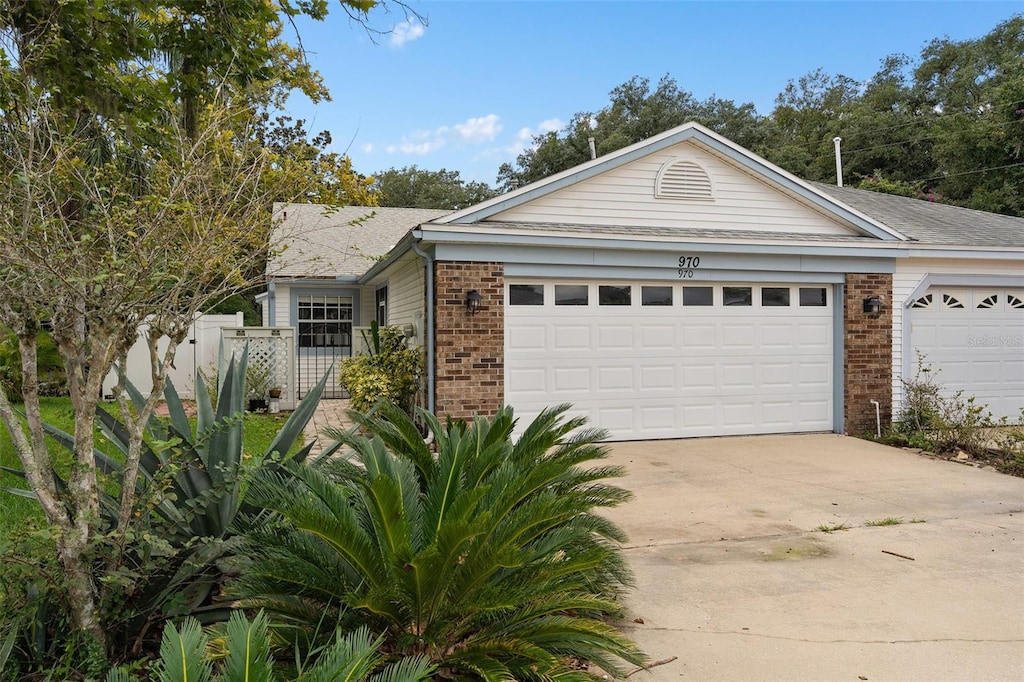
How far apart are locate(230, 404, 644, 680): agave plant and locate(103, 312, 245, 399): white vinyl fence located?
452 inches

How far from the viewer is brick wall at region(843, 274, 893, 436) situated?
10.1 metres

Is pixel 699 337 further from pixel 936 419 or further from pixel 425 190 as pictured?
pixel 425 190

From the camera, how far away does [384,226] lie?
18953mm

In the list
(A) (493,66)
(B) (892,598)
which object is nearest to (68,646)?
(B) (892,598)

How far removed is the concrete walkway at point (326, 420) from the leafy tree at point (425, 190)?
80.7 feet

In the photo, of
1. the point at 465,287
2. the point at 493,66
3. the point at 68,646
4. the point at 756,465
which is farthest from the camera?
the point at 493,66

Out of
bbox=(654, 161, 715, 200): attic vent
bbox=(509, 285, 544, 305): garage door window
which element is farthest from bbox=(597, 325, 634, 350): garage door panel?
bbox=(654, 161, 715, 200): attic vent

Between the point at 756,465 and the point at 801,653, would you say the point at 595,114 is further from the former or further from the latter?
the point at 801,653

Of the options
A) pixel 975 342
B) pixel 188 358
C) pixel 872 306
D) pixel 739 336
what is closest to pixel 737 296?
pixel 739 336

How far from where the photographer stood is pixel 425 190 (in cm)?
3819

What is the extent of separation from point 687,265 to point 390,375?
466 cm

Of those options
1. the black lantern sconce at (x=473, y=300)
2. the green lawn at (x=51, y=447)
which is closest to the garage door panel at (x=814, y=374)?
the black lantern sconce at (x=473, y=300)

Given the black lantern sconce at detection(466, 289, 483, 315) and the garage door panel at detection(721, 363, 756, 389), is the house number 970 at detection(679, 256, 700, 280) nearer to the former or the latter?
the garage door panel at detection(721, 363, 756, 389)

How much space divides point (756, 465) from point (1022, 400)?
236 inches
